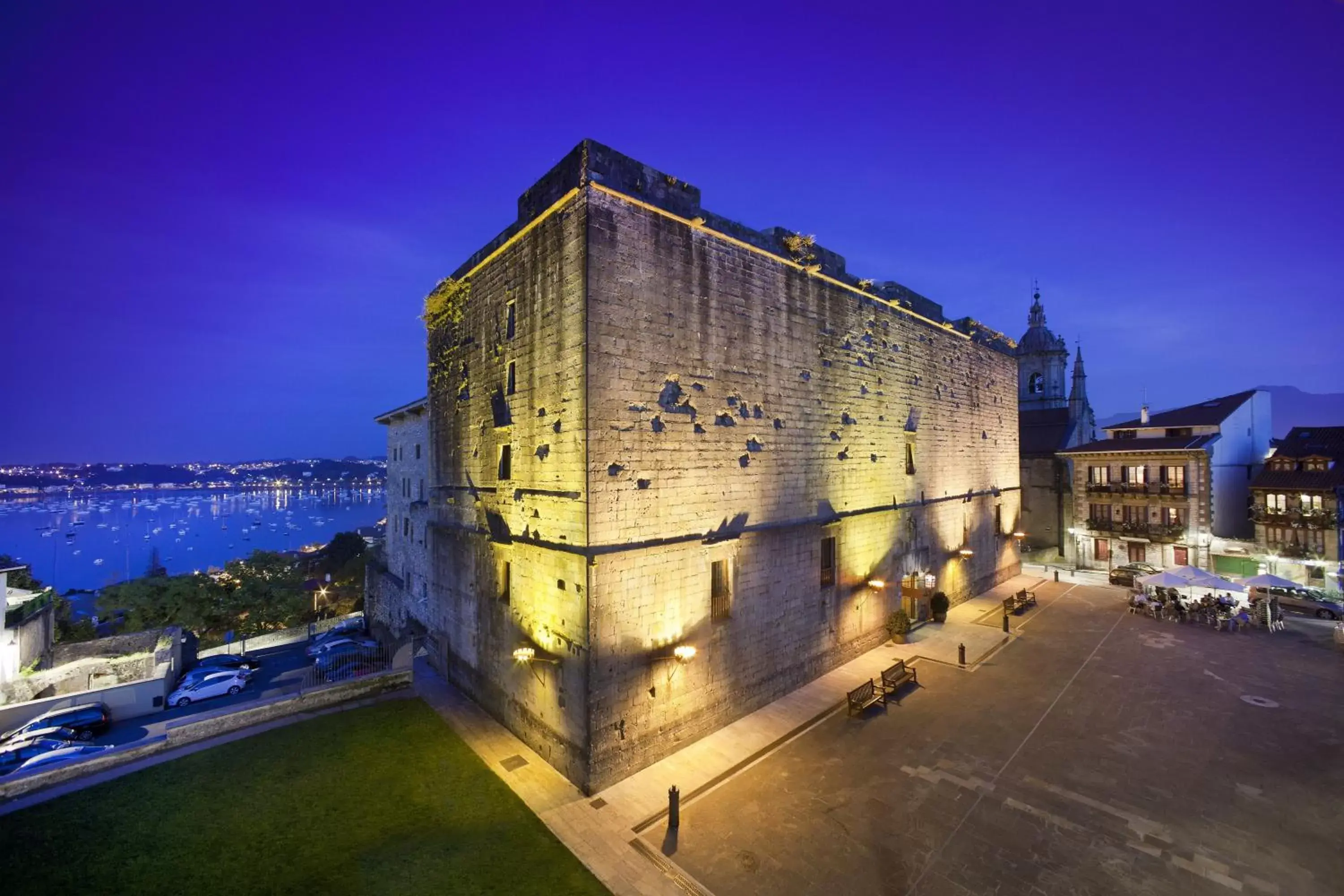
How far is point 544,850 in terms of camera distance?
809 centimetres

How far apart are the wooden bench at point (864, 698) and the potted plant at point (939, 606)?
23.2 ft

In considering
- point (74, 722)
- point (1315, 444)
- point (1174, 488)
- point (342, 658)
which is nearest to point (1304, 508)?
point (1315, 444)

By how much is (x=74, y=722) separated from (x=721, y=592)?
21501 mm

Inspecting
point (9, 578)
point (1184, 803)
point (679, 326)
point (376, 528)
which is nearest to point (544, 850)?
point (679, 326)

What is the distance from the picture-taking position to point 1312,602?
19.5 metres

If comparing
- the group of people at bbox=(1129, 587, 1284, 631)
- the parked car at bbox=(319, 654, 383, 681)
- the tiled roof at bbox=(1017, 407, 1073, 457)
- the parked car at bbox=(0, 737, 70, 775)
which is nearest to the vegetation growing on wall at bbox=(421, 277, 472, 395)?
the parked car at bbox=(319, 654, 383, 681)

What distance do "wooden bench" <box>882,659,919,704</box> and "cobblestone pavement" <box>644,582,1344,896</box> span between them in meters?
0.33

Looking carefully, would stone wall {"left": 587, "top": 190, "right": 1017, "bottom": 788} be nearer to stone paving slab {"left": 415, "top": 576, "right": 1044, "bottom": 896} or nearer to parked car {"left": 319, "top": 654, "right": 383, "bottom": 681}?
stone paving slab {"left": 415, "top": 576, "right": 1044, "bottom": 896}

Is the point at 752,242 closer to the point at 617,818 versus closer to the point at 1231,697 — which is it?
the point at 617,818

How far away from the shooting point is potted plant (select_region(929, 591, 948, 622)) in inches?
725

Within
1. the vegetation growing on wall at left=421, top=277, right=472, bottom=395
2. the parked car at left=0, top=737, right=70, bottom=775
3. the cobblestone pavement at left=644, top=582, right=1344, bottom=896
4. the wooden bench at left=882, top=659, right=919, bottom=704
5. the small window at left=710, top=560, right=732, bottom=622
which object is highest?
the vegetation growing on wall at left=421, top=277, right=472, bottom=395

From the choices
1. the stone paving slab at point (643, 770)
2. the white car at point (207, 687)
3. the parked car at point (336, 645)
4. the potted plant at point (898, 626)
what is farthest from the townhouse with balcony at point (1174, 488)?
the white car at point (207, 687)

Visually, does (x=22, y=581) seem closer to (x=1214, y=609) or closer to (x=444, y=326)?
(x=444, y=326)

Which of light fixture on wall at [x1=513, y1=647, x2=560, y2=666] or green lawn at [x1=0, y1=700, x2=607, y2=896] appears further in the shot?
light fixture on wall at [x1=513, y1=647, x2=560, y2=666]
